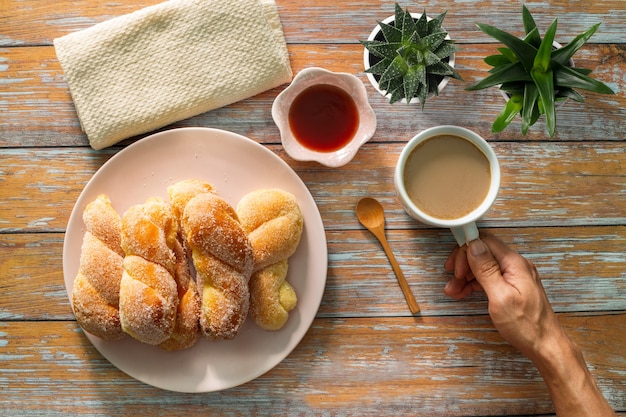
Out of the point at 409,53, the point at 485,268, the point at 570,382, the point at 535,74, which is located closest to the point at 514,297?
the point at 485,268

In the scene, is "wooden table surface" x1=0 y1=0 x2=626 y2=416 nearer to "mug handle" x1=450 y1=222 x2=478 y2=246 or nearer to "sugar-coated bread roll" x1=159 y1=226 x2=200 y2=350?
"mug handle" x1=450 y1=222 x2=478 y2=246

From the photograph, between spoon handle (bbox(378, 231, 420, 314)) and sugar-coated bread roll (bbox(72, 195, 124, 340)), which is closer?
sugar-coated bread roll (bbox(72, 195, 124, 340))

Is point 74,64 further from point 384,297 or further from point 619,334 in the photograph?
point 619,334

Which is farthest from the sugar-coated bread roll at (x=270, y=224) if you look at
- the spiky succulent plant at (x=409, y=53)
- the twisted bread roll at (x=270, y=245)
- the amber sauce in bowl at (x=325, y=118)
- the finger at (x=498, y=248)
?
the finger at (x=498, y=248)

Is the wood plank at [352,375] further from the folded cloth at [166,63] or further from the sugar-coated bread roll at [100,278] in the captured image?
the folded cloth at [166,63]

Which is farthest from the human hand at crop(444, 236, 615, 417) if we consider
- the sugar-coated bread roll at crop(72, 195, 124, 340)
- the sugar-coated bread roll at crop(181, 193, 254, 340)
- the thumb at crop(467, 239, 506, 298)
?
the sugar-coated bread roll at crop(72, 195, 124, 340)

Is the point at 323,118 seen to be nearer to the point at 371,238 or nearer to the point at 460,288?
the point at 371,238
